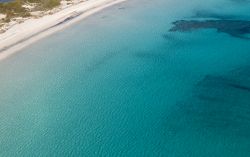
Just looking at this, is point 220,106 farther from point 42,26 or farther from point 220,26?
point 42,26

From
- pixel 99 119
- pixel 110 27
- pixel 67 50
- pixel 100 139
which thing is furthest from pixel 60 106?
pixel 110 27

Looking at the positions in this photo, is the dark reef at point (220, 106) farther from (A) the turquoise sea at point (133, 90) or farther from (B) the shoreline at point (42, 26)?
(B) the shoreline at point (42, 26)

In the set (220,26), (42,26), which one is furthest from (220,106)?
(42,26)

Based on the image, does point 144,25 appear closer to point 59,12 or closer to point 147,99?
point 59,12

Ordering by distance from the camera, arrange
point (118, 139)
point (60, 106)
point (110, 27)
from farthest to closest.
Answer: point (110, 27) → point (60, 106) → point (118, 139)

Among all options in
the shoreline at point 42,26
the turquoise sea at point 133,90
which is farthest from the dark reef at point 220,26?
the shoreline at point 42,26

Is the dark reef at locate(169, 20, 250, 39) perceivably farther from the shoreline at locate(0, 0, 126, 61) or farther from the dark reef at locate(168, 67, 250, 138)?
the shoreline at locate(0, 0, 126, 61)
